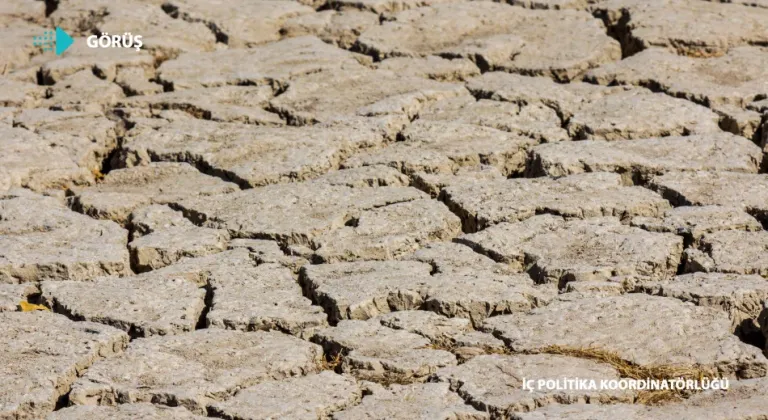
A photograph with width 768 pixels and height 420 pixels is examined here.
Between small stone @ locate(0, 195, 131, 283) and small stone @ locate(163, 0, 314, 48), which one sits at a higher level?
small stone @ locate(163, 0, 314, 48)

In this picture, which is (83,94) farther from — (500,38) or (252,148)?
(500,38)

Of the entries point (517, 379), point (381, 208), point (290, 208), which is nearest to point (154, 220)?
point (290, 208)

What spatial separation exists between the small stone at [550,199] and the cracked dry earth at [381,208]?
1 centimetres

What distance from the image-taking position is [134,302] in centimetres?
344

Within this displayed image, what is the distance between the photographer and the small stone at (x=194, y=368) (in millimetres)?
2979

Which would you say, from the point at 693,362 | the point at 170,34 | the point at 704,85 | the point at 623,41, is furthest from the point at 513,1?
the point at 693,362

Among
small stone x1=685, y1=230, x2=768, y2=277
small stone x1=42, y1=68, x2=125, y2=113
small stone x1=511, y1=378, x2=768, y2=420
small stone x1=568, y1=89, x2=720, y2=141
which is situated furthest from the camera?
small stone x1=42, y1=68, x2=125, y2=113

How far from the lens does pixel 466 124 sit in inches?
183

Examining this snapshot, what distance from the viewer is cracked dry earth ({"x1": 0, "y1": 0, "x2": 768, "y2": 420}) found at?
10.1 feet

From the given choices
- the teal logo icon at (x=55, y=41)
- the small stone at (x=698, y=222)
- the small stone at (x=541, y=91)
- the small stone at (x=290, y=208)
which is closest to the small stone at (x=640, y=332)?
the small stone at (x=698, y=222)

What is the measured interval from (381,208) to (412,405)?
1181 mm

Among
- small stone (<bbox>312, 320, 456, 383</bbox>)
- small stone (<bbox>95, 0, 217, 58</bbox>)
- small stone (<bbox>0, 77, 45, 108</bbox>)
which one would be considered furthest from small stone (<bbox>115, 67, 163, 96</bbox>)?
small stone (<bbox>312, 320, 456, 383</bbox>)

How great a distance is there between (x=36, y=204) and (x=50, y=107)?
0.91 meters

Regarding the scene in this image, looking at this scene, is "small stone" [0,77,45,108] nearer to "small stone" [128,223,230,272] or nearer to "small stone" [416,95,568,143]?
"small stone" [128,223,230,272]
